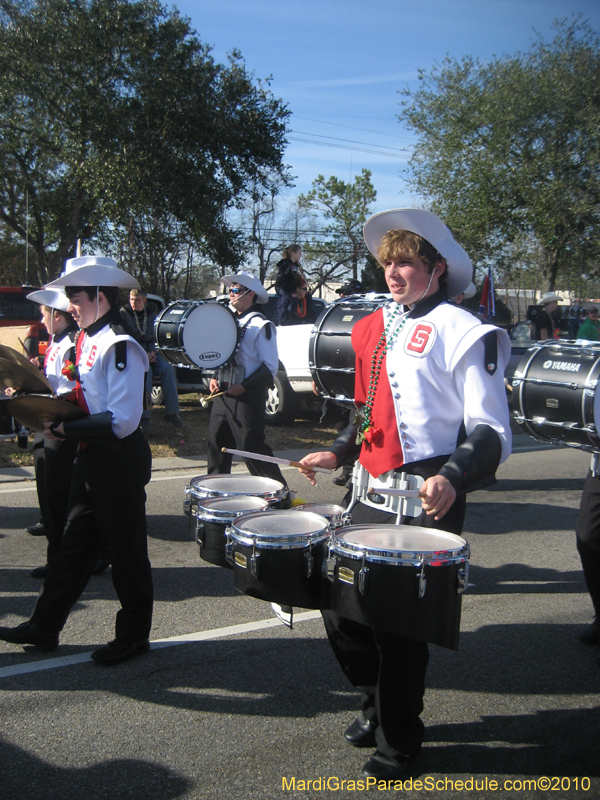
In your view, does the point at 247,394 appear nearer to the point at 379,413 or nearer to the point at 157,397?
the point at 379,413

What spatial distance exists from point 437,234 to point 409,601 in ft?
4.68

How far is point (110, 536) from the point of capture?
379 cm

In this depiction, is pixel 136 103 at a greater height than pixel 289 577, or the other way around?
pixel 136 103

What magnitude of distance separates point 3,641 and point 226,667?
128 cm

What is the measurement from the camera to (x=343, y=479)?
26.7ft

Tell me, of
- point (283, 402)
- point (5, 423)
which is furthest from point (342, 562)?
point (283, 402)

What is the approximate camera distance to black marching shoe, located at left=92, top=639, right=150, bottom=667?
3858mm

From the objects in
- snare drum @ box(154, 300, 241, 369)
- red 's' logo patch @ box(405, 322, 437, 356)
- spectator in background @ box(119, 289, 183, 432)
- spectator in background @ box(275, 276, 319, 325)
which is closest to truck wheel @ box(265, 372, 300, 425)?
spectator in background @ box(275, 276, 319, 325)

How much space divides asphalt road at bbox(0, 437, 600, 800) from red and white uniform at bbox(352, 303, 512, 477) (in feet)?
4.23

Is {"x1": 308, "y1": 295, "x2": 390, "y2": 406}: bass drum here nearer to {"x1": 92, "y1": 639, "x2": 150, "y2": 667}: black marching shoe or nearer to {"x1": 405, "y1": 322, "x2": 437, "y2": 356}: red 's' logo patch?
{"x1": 92, "y1": 639, "x2": 150, "y2": 667}: black marching shoe

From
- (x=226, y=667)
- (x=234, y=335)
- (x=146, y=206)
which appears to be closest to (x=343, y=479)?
(x=234, y=335)

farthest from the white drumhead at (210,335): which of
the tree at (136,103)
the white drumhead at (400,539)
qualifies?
the tree at (136,103)

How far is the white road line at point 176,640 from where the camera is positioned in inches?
150

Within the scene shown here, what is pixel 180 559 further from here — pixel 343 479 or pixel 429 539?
pixel 429 539
